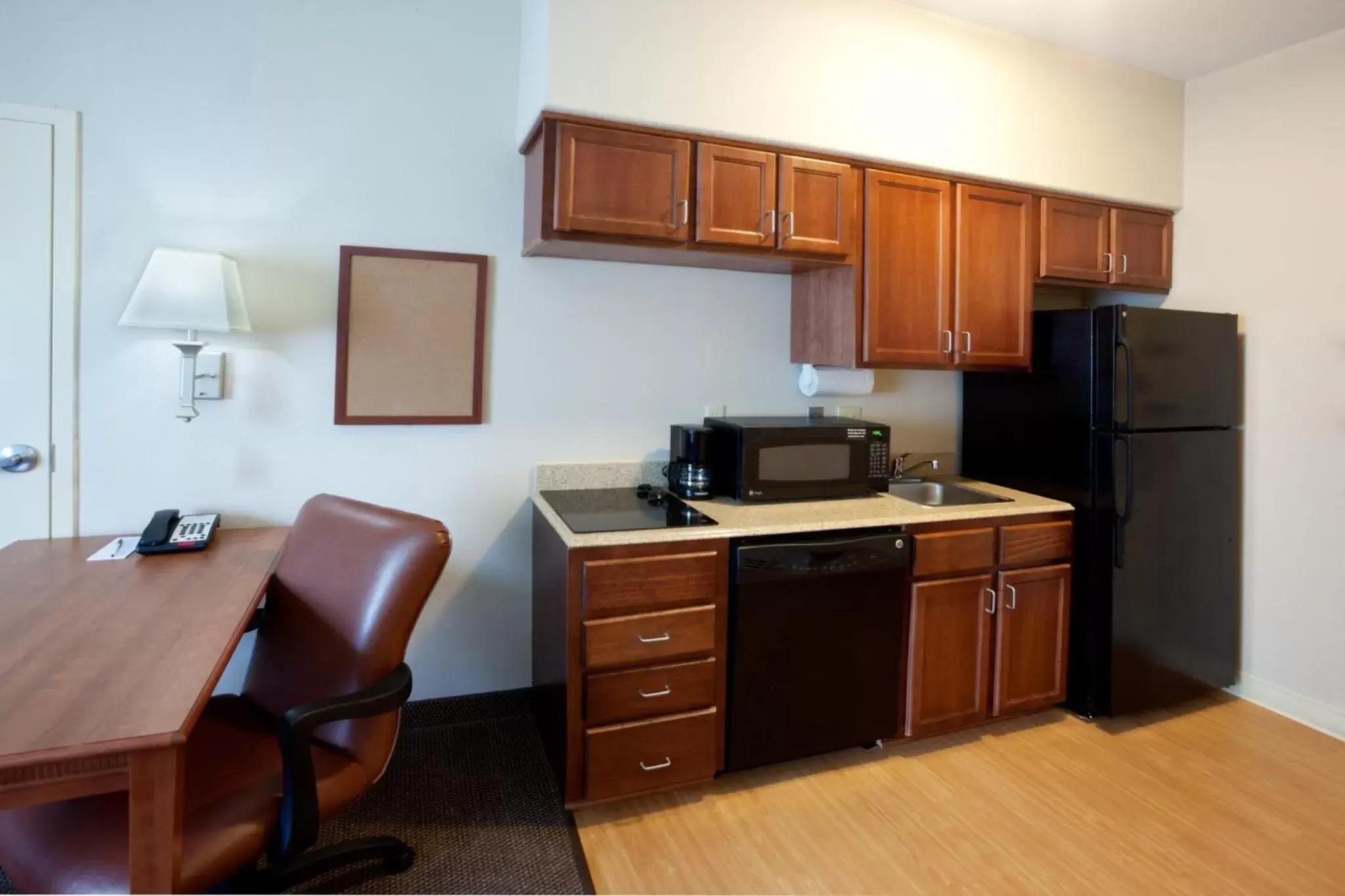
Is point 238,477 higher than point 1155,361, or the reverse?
point 1155,361

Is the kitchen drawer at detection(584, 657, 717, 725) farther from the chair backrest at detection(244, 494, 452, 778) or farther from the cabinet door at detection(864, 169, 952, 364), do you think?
the cabinet door at detection(864, 169, 952, 364)

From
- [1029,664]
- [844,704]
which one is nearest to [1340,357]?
[1029,664]

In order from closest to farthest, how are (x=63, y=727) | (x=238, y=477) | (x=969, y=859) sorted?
(x=63, y=727), (x=969, y=859), (x=238, y=477)

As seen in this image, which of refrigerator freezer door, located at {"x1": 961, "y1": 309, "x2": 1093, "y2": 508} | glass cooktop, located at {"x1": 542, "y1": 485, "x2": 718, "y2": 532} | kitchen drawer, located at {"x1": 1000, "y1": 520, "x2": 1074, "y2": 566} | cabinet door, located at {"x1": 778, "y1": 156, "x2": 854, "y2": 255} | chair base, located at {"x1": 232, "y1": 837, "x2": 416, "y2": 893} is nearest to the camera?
chair base, located at {"x1": 232, "y1": 837, "x2": 416, "y2": 893}

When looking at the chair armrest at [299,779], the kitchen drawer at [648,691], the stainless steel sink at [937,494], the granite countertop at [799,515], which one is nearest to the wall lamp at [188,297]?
the granite countertop at [799,515]

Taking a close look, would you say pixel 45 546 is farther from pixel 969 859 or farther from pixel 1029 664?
pixel 1029 664

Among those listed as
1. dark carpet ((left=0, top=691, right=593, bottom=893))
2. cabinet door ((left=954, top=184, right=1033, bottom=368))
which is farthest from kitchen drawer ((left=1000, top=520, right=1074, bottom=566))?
dark carpet ((left=0, top=691, right=593, bottom=893))

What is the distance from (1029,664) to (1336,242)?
1.91m

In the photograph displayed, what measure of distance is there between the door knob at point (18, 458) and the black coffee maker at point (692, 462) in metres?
1.92

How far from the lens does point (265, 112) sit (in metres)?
2.13

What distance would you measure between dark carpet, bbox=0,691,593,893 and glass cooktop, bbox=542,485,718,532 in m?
0.79

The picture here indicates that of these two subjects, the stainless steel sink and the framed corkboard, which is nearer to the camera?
the framed corkboard

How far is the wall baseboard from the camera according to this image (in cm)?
253

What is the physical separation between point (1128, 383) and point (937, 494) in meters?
0.80
